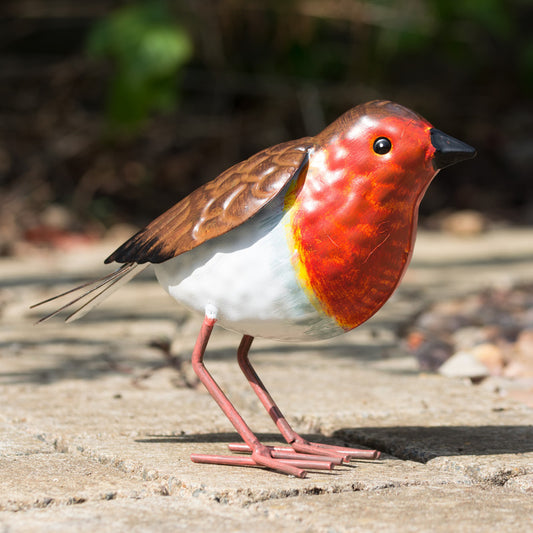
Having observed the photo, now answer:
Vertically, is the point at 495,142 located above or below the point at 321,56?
below

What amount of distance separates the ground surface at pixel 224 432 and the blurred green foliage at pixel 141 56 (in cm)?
241

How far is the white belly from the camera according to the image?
197cm

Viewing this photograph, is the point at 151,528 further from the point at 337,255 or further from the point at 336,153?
the point at 336,153

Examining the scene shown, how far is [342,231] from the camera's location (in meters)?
1.96

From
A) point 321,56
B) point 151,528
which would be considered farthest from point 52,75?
point 151,528

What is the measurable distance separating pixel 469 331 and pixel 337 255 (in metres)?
1.97

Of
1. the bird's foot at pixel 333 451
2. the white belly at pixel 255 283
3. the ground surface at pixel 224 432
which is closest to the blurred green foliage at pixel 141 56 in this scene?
the ground surface at pixel 224 432

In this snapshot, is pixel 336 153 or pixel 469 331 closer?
pixel 336 153

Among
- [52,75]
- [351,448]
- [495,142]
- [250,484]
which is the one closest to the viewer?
[250,484]

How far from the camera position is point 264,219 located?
198cm

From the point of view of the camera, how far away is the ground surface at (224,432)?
169 centimetres

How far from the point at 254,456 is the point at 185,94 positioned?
21.3 ft

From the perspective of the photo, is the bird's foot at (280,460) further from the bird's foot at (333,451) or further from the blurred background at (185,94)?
the blurred background at (185,94)

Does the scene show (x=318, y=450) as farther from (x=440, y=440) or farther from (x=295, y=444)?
(x=440, y=440)
